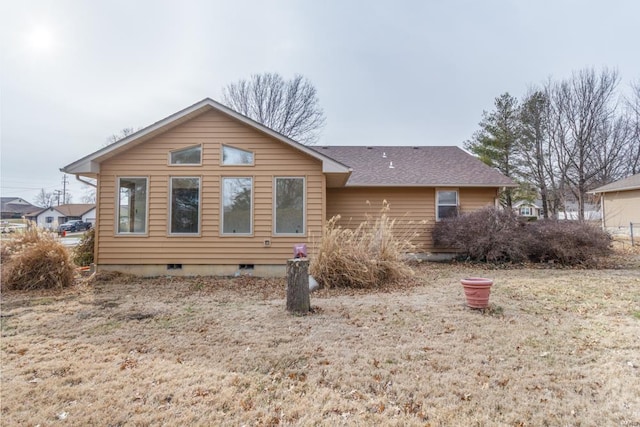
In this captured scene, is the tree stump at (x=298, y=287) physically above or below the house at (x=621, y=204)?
below

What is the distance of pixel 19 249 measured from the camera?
656 cm

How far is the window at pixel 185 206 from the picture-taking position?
7613 millimetres

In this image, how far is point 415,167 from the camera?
11.3 m

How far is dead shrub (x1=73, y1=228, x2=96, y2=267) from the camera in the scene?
8406 mm

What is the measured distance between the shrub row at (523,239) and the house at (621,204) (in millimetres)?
10995

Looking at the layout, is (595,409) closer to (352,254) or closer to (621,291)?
(352,254)

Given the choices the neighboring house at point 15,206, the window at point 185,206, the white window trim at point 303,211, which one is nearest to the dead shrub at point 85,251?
the window at point 185,206

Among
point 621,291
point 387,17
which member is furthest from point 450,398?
point 387,17

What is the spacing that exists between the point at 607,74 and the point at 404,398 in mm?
22240

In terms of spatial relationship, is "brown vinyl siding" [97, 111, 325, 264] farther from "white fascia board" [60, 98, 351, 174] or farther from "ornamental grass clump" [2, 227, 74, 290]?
"ornamental grass clump" [2, 227, 74, 290]

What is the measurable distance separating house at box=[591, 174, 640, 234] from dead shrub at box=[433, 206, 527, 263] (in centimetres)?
1206

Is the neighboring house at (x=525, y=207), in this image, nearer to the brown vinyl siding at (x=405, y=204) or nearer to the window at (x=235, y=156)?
the brown vinyl siding at (x=405, y=204)

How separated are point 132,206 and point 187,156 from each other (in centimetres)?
178

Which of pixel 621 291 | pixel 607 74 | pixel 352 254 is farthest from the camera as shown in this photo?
pixel 607 74
